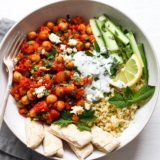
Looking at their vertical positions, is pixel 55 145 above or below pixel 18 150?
above

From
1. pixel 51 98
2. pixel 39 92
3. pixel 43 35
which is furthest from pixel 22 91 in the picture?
pixel 43 35

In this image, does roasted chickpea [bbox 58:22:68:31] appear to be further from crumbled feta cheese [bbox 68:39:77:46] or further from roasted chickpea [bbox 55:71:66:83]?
roasted chickpea [bbox 55:71:66:83]

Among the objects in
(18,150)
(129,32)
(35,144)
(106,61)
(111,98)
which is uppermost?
(129,32)

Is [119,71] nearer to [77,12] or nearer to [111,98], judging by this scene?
[111,98]

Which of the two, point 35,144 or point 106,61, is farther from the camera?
point 106,61

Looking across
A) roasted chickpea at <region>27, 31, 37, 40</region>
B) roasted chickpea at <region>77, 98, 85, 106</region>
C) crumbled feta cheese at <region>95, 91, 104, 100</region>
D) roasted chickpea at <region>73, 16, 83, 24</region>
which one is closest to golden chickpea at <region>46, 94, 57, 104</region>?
roasted chickpea at <region>77, 98, 85, 106</region>

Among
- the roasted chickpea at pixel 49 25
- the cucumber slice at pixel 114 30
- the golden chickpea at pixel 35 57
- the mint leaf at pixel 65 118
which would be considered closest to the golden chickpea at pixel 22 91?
the golden chickpea at pixel 35 57

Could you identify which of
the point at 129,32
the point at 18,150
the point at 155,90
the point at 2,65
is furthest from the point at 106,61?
the point at 18,150
